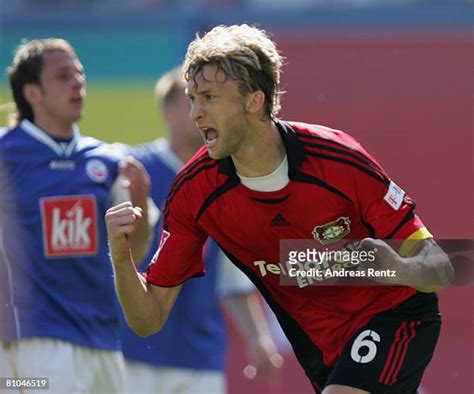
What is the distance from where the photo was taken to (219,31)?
16.1 ft

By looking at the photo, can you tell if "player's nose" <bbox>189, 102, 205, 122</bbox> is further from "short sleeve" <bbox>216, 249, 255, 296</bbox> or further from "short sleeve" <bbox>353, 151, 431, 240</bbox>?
"short sleeve" <bbox>216, 249, 255, 296</bbox>

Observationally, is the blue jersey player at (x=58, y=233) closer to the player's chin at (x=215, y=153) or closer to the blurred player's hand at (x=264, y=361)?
the blurred player's hand at (x=264, y=361)

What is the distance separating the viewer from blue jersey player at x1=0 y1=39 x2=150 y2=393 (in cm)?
604

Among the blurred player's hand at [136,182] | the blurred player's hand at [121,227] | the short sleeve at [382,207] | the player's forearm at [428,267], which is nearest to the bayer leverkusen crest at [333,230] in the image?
the short sleeve at [382,207]

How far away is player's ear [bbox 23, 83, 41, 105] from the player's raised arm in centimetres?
187

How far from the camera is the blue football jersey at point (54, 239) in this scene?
6.09 metres

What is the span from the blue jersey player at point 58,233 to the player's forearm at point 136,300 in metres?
1.29

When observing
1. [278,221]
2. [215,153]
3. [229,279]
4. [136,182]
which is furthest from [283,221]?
[229,279]

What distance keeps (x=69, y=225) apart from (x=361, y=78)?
22.3 ft

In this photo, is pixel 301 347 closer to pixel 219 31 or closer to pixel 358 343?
pixel 358 343

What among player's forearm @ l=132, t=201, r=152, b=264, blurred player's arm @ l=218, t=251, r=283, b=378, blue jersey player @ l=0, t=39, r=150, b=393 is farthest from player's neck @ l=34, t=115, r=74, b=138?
blurred player's arm @ l=218, t=251, r=283, b=378

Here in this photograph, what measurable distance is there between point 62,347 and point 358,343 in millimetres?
1917

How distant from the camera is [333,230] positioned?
4.82m

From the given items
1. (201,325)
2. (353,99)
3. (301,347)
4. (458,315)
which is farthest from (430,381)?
(301,347)
